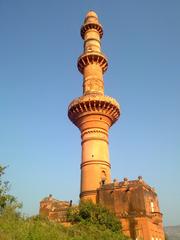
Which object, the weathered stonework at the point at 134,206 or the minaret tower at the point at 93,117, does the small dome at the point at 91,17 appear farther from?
the weathered stonework at the point at 134,206

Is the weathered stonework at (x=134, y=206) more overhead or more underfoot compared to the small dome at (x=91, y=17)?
more underfoot

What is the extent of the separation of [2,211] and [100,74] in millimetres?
15355

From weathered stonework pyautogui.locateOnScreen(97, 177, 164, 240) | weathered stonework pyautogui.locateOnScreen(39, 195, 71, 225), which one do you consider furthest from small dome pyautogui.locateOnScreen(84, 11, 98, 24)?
weathered stonework pyautogui.locateOnScreen(39, 195, 71, 225)

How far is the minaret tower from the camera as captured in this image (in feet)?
71.3

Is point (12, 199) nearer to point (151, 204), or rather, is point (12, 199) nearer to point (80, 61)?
point (151, 204)

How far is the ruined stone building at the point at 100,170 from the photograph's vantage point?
18.9 metres

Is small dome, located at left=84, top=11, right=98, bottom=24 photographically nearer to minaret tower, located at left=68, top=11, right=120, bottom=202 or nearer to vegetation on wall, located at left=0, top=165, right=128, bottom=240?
minaret tower, located at left=68, top=11, right=120, bottom=202

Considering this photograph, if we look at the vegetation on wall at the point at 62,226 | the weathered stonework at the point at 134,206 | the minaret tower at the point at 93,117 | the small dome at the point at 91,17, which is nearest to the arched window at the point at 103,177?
the minaret tower at the point at 93,117

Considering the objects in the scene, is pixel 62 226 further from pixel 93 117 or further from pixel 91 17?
pixel 91 17

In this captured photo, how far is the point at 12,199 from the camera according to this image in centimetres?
1688

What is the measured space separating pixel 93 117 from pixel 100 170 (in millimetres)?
4514

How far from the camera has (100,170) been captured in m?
21.8

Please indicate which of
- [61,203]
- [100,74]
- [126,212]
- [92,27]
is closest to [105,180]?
[126,212]

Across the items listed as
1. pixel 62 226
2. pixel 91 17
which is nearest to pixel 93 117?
pixel 62 226
